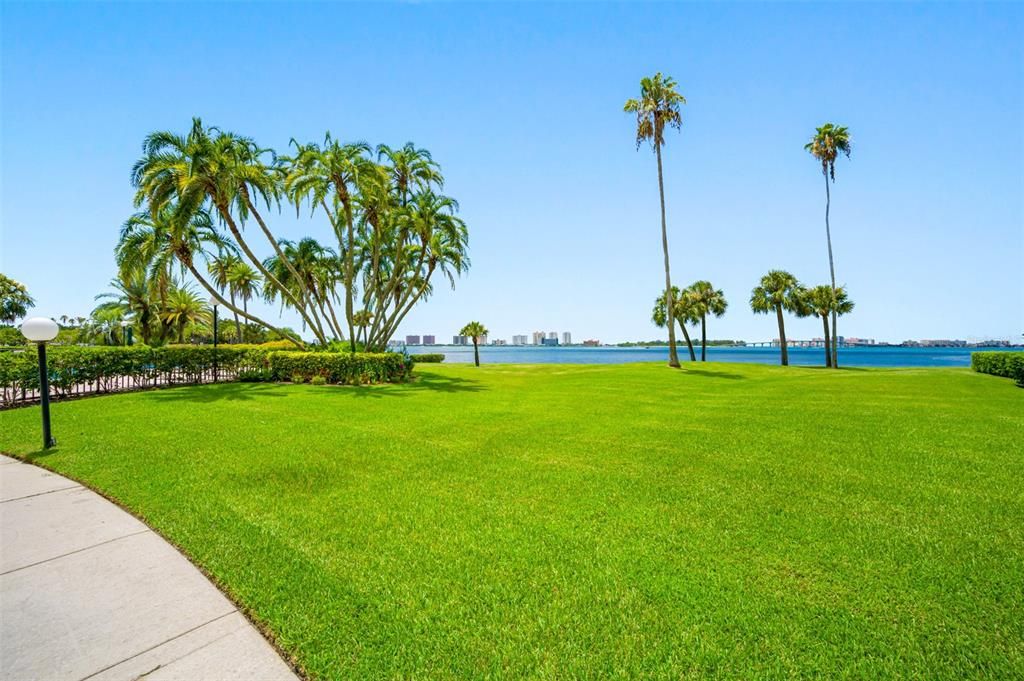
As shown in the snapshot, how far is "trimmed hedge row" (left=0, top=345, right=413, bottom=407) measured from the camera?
39.0 feet

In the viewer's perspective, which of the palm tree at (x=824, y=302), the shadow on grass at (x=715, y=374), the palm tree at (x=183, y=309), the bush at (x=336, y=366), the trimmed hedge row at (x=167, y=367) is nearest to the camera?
the trimmed hedge row at (x=167, y=367)

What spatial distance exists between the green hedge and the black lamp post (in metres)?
32.0

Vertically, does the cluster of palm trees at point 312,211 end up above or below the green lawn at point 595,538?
above

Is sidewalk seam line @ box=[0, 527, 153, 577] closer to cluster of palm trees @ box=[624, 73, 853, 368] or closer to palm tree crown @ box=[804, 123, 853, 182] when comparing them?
cluster of palm trees @ box=[624, 73, 853, 368]

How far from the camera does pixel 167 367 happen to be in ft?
52.8

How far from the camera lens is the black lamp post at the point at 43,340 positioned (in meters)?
7.35

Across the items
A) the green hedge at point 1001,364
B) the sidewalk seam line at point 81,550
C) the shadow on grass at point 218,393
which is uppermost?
the shadow on grass at point 218,393

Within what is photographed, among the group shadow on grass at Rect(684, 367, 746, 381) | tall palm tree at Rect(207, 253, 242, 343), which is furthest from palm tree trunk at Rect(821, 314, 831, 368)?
tall palm tree at Rect(207, 253, 242, 343)

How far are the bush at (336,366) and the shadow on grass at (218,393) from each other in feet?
5.67

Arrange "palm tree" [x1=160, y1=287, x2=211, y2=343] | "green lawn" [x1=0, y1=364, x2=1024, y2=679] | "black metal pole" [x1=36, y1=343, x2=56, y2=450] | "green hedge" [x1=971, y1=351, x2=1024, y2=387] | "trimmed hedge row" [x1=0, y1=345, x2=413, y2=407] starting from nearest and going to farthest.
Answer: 1. "green lawn" [x1=0, y1=364, x2=1024, y2=679]
2. "black metal pole" [x1=36, y1=343, x2=56, y2=450]
3. "trimmed hedge row" [x1=0, y1=345, x2=413, y2=407]
4. "green hedge" [x1=971, y1=351, x2=1024, y2=387]
5. "palm tree" [x1=160, y1=287, x2=211, y2=343]

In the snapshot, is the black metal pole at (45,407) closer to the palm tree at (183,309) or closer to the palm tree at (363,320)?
the palm tree at (363,320)

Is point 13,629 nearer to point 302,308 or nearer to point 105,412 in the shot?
point 105,412

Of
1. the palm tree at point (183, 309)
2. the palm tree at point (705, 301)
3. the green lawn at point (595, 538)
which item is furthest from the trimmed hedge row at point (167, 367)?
the palm tree at point (705, 301)

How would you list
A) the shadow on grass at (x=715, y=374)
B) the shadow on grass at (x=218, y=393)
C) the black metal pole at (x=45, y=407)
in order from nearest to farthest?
the black metal pole at (x=45, y=407) → the shadow on grass at (x=218, y=393) → the shadow on grass at (x=715, y=374)
